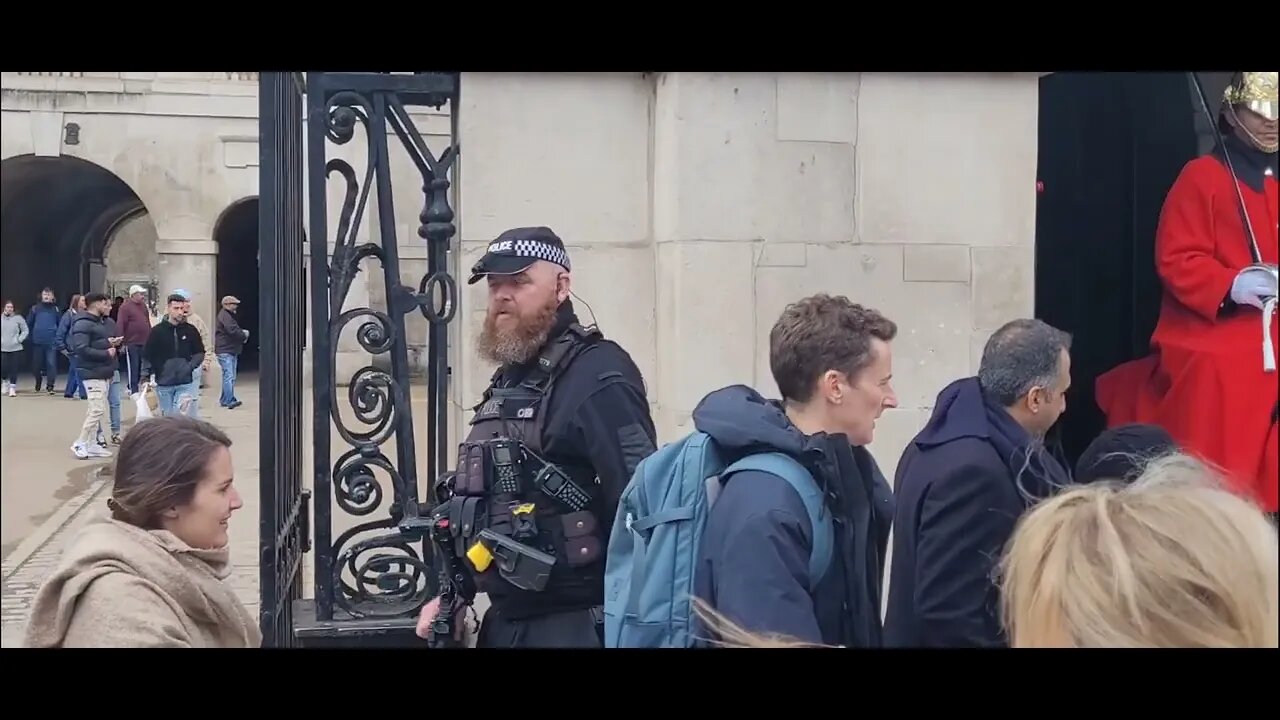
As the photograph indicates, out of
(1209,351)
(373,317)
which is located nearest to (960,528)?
(1209,351)

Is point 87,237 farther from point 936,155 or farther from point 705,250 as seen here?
point 936,155

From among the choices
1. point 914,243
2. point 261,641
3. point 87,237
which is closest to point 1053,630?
point 914,243

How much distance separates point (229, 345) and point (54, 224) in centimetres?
44

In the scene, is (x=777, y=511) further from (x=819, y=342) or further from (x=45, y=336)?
(x=45, y=336)

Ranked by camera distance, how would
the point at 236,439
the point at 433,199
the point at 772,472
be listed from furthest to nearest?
the point at 433,199 → the point at 236,439 → the point at 772,472

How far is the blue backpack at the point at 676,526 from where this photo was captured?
6.69ft

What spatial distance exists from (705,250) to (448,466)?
3.07 feet

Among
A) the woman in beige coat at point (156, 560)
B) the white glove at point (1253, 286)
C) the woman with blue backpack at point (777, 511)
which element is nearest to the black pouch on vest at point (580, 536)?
the woman with blue backpack at point (777, 511)

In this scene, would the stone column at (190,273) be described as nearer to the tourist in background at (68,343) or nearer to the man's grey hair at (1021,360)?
the tourist in background at (68,343)

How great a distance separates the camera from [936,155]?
8.59 feet

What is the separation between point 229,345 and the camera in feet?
8.45

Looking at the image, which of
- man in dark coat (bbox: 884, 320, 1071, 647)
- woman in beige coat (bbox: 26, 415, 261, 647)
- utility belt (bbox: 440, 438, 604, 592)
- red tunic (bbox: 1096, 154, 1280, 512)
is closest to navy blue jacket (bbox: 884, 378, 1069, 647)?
man in dark coat (bbox: 884, 320, 1071, 647)

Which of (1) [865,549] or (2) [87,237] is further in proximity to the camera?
(2) [87,237]

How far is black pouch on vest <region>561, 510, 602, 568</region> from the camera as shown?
249 centimetres
